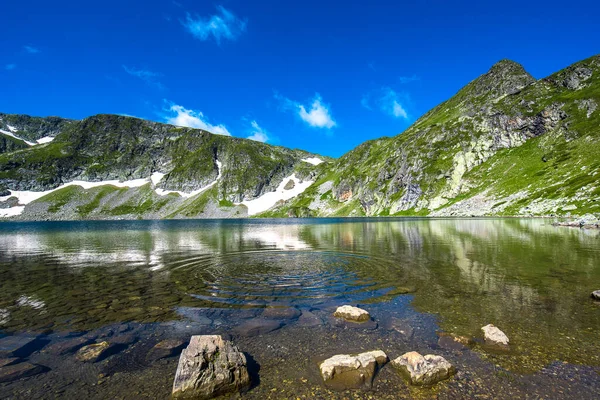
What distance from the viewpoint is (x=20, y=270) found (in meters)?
31.9

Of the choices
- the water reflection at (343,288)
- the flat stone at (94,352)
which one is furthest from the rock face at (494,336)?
the flat stone at (94,352)

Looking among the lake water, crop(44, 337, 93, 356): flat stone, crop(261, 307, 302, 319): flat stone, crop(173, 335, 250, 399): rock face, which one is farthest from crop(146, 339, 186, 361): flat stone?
crop(261, 307, 302, 319): flat stone

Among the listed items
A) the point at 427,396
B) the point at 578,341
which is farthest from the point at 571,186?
the point at 427,396

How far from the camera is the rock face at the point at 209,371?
9.44m

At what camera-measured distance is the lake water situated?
999cm

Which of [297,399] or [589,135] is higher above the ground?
[589,135]

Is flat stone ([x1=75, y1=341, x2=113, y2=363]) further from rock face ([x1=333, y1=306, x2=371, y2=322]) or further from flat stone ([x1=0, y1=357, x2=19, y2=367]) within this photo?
rock face ([x1=333, y1=306, x2=371, y2=322])

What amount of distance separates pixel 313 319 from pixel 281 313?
206 cm

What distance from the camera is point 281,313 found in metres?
17.1

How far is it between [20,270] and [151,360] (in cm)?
3122

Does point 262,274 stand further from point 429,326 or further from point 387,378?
point 387,378

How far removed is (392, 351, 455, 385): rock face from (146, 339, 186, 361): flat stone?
877 cm

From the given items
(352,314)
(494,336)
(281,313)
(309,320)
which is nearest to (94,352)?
(281,313)

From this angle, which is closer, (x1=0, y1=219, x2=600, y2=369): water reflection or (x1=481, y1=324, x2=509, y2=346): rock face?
(x1=481, y1=324, x2=509, y2=346): rock face
